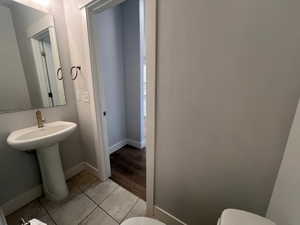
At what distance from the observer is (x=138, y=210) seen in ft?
4.39

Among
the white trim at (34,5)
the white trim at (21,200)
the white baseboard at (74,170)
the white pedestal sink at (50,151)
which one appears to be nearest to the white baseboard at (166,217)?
the white pedestal sink at (50,151)

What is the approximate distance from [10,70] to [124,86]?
1457 mm

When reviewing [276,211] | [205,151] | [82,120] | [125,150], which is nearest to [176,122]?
[205,151]

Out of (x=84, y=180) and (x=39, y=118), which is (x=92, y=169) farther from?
(x=39, y=118)

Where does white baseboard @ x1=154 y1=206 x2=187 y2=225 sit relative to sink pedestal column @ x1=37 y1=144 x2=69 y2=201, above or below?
→ below

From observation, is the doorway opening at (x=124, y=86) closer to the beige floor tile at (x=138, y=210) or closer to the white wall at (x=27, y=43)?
the beige floor tile at (x=138, y=210)

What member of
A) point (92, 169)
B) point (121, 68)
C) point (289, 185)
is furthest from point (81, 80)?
point (289, 185)

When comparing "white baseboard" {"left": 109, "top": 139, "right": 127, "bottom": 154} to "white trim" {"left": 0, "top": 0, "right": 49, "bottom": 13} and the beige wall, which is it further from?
"white trim" {"left": 0, "top": 0, "right": 49, "bottom": 13}

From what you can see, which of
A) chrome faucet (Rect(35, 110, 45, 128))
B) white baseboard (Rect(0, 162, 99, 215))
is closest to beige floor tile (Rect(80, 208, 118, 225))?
white baseboard (Rect(0, 162, 99, 215))

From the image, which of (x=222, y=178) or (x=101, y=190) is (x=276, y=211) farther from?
(x=101, y=190)

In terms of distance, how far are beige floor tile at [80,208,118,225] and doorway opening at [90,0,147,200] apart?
38 cm

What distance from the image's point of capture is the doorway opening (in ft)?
6.14

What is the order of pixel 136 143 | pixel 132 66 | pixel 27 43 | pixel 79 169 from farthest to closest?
pixel 136 143 < pixel 132 66 < pixel 79 169 < pixel 27 43

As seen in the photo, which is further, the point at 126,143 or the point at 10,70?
the point at 126,143
